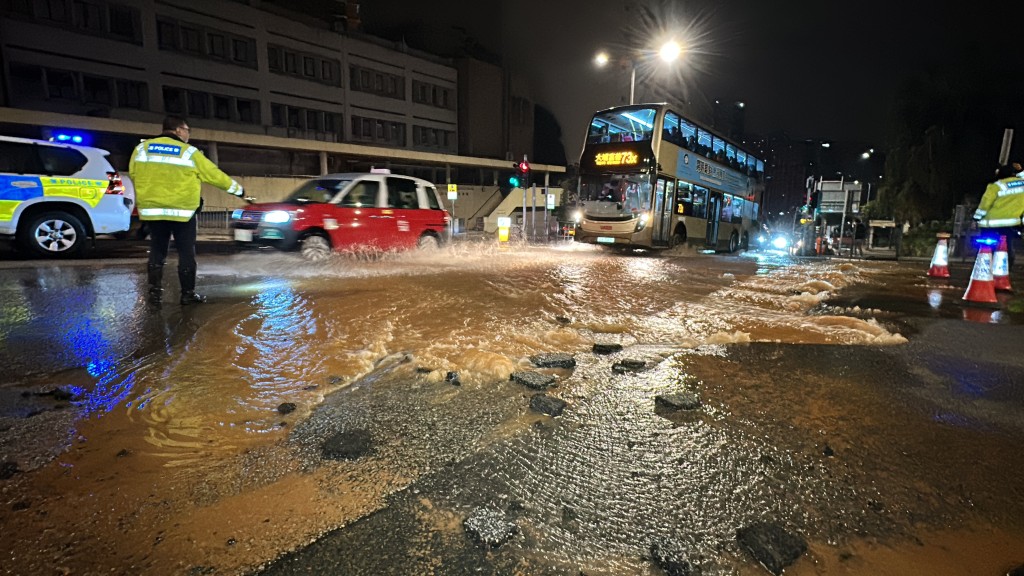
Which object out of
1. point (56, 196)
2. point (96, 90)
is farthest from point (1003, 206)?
point (96, 90)

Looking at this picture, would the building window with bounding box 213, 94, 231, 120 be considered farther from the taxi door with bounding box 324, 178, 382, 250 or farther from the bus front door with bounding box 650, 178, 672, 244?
the bus front door with bounding box 650, 178, 672, 244

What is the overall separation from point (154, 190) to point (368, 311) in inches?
101

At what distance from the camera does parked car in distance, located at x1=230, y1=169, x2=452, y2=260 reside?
8164mm

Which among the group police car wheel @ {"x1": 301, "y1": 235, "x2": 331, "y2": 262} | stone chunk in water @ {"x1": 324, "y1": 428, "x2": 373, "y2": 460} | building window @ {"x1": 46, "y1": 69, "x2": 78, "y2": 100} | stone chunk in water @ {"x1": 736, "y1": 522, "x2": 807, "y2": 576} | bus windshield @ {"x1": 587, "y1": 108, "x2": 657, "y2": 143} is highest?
building window @ {"x1": 46, "y1": 69, "x2": 78, "y2": 100}

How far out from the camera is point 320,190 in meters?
8.90

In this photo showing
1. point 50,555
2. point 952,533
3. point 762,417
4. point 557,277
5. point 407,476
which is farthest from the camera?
point 557,277

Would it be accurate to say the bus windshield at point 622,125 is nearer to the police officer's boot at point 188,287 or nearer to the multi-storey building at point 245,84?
the police officer's boot at point 188,287

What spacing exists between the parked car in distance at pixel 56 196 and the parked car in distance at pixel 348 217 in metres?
1.97

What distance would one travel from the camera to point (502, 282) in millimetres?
7262

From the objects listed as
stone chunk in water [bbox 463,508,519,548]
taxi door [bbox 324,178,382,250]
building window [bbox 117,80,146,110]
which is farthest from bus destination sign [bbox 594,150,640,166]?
building window [bbox 117,80,146,110]

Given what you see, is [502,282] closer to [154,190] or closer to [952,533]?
[154,190]

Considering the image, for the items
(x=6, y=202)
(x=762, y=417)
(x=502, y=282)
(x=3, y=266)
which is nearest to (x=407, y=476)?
(x=762, y=417)

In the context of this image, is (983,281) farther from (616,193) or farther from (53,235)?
(53,235)

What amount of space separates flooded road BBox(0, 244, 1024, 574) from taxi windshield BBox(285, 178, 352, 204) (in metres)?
4.19
